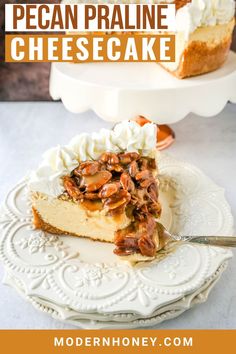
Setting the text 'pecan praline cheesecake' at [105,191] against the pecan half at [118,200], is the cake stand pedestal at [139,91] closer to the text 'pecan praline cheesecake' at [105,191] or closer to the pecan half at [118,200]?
the text 'pecan praline cheesecake' at [105,191]

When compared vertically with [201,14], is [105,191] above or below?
below

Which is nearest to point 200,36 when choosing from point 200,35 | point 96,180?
point 200,35

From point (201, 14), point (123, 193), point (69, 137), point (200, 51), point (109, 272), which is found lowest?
point (69, 137)

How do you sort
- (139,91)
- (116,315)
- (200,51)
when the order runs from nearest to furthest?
(116,315) < (139,91) < (200,51)

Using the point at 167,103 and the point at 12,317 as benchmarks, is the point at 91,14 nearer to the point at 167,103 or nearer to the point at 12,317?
the point at 167,103

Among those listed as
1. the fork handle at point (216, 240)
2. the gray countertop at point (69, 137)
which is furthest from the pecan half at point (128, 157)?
the gray countertop at point (69, 137)

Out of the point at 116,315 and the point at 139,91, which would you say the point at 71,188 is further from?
the point at 139,91

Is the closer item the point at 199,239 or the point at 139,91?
the point at 199,239
